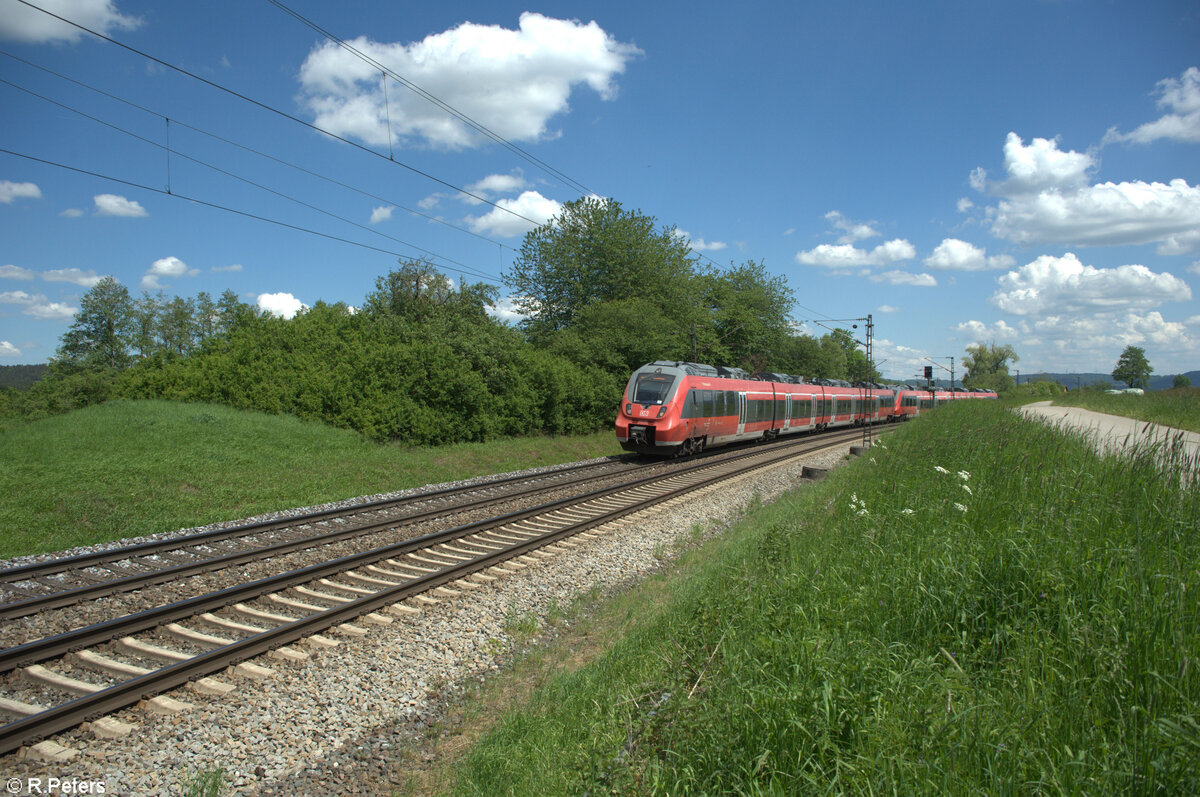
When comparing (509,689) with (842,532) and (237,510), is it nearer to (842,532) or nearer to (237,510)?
(842,532)

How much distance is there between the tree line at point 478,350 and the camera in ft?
68.1

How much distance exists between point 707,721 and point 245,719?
3455 millimetres

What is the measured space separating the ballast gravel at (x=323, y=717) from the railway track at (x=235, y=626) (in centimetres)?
15

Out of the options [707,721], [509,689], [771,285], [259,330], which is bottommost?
[509,689]

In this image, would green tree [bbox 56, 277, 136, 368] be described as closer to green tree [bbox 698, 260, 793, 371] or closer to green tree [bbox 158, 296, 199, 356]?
green tree [bbox 158, 296, 199, 356]

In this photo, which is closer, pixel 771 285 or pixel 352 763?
pixel 352 763

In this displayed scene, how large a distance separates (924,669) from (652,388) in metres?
16.6

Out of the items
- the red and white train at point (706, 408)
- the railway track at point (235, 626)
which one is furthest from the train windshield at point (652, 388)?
the railway track at point (235, 626)

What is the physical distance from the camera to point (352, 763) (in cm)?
415

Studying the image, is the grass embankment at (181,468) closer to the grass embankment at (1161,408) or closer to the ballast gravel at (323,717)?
the ballast gravel at (323,717)

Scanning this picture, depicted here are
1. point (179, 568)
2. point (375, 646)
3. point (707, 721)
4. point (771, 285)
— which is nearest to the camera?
point (707, 721)

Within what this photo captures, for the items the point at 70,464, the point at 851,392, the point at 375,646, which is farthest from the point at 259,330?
the point at 851,392

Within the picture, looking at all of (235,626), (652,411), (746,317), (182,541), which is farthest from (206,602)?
(746,317)

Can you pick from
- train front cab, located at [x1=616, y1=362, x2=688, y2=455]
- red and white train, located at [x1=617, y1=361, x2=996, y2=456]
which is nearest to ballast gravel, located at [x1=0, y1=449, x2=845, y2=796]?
train front cab, located at [x1=616, y1=362, x2=688, y2=455]
